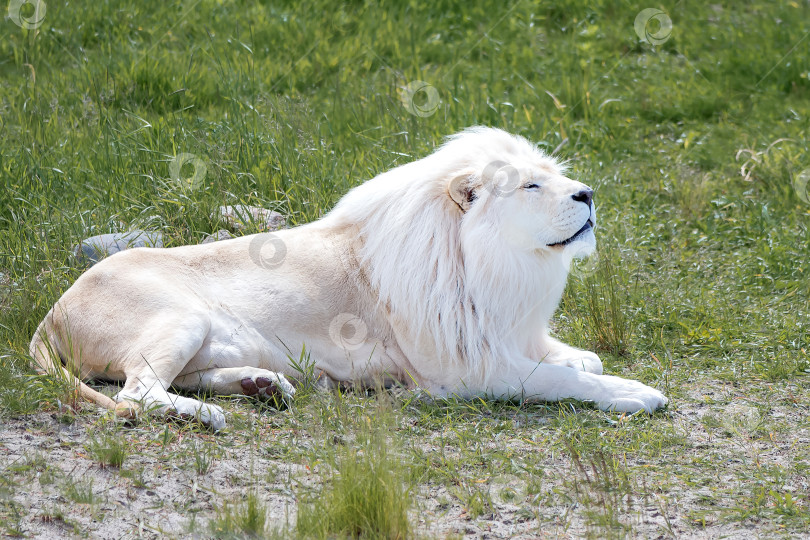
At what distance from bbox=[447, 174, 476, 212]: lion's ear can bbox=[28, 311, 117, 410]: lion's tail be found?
1.66 metres

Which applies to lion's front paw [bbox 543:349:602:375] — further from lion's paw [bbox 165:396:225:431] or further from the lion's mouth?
lion's paw [bbox 165:396:225:431]

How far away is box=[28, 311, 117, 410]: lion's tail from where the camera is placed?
11.8ft

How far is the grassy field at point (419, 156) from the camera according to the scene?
2.97 metres

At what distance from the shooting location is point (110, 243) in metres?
5.00

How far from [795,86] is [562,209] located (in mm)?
5113

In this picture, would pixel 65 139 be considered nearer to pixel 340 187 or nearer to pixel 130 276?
pixel 340 187

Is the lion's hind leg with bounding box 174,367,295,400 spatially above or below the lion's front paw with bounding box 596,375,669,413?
below

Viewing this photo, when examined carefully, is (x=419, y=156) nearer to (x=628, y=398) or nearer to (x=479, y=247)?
(x=479, y=247)

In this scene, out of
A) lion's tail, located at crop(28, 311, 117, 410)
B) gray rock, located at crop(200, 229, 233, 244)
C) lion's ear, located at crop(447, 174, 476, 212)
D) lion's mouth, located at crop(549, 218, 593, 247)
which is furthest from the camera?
gray rock, located at crop(200, 229, 233, 244)

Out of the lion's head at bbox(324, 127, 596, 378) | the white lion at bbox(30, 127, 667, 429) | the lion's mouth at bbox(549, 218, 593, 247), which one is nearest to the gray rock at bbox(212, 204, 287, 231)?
the white lion at bbox(30, 127, 667, 429)

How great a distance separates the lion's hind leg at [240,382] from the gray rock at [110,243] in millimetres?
1240

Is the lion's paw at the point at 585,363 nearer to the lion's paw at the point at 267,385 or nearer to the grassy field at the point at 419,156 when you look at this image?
the grassy field at the point at 419,156

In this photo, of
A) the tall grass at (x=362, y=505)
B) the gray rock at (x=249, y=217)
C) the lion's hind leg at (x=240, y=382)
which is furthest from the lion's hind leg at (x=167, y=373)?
the gray rock at (x=249, y=217)

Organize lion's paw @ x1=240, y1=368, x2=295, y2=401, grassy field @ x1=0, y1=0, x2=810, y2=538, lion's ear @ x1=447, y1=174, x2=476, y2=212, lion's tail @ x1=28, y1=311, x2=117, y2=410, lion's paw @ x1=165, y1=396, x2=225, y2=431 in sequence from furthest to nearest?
lion's ear @ x1=447, y1=174, x2=476, y2=212 < lion's paw @ x1=240, y1=368, x2=295, y2=401 < lion's tail @ x1=28, y1=311, x2=117, y2=410 < lion's paw @ x1=165, y1=396, x2=225, y2=431 < grassy field @ x1=0, y1=0, x2=810, y2=538
